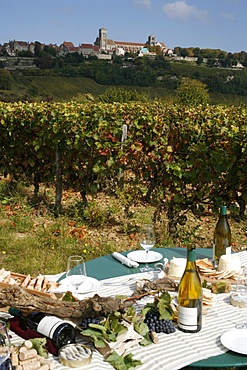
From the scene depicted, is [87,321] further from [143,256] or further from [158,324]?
[143,256]

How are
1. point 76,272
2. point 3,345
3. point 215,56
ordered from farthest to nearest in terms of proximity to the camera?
point 215,56 < point 76,272 < point 3,345

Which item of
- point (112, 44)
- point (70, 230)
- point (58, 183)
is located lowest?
point (70, 230)

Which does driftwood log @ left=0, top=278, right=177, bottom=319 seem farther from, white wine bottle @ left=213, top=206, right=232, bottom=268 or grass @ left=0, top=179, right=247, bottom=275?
grass @ left=0, top=179, right=247, bottom=275

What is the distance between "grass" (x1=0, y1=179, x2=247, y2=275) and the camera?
562cm

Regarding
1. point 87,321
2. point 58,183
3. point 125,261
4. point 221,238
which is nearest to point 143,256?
point 125,261

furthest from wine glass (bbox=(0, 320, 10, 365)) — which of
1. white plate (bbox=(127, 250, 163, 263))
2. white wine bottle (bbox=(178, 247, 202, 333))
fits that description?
white plate (bbox=(127, 250, 163, 263))

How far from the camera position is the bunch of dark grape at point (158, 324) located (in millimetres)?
2158

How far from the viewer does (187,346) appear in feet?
6.77

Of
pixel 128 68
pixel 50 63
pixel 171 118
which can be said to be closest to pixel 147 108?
pixel 171 118

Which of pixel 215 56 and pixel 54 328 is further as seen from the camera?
pixel 215 56

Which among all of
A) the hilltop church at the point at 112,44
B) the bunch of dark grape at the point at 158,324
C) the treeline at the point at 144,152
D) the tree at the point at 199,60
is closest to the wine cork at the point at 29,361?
the bunch of dark grape at the point at 158,324

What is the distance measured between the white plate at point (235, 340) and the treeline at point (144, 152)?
4.19 meters

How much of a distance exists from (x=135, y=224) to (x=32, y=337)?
15.6ft

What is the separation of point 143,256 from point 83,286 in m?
0.70
